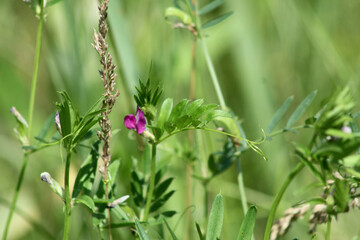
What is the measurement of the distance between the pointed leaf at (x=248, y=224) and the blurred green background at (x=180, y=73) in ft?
1.21

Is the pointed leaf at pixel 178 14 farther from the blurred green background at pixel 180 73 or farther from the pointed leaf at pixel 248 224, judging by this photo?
the pointed leaf at pixel 248 224

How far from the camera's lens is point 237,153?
2.48ft

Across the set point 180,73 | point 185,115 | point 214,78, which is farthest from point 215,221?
point 180,73

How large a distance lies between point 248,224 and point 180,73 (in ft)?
3.39

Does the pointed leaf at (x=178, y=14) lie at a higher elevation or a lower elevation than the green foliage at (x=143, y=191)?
higher

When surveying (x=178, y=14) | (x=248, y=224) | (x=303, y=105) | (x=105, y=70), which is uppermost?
(x=178, y=14)

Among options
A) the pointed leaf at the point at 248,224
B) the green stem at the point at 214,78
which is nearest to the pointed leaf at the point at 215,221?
the pointed leaf at the point at 248,224

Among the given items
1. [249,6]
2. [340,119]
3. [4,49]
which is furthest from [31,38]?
[340,119]

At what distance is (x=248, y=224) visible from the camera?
0.59 m

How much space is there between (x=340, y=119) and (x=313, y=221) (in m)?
0.16

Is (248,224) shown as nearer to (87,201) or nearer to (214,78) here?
(87,201)

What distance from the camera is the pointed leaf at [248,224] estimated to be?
575 millimetres

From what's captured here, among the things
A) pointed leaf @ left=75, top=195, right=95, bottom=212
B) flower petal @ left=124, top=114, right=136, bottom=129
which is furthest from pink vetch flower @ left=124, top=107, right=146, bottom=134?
pointed leaf @ left=75, top=195, right=95, bottom=212

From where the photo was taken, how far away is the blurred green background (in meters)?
1.17
